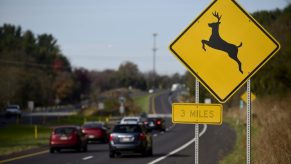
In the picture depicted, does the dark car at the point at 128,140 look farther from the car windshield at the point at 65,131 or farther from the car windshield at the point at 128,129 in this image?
the car windshield at the point at 65,131

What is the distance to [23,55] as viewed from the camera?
407ft

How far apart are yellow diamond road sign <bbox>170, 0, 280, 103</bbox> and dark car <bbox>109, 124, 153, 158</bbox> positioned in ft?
66.1

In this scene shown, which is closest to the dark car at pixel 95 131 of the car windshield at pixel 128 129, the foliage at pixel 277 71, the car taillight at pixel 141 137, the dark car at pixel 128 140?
the foliage at pixel 277 71

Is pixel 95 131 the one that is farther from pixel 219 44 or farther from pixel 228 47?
pixel 228 47

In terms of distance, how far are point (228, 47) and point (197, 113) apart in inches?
48.5

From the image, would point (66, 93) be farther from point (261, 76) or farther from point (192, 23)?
point (192, 23)

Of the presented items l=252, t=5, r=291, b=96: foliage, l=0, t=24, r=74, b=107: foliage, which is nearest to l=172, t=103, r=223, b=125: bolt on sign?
l=252, t=5, r=291, b=96: foliage

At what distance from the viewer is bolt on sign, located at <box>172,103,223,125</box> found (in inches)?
434

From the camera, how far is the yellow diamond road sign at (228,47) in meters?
10.6

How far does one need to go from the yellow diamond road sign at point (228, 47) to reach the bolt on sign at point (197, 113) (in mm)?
390

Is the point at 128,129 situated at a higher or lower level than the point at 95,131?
higher

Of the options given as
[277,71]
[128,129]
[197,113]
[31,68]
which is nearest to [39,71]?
[31,68]

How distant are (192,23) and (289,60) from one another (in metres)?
30.8

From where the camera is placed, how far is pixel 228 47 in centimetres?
1057
